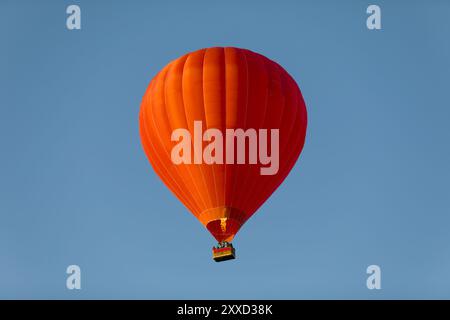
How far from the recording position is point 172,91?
37812 millimetres

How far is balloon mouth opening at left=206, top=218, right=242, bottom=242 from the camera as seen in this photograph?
121 feet

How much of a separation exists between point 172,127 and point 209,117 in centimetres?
98

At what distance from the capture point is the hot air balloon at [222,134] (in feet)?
122

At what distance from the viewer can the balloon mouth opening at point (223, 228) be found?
36906 millimetres

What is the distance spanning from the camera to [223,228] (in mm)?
36906

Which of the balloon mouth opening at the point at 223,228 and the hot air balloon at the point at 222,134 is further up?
the hot air balloon at the point at 222,134

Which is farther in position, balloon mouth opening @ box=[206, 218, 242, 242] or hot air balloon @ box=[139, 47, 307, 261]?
hot air balloon @ box=[139, 47, 307, 261]

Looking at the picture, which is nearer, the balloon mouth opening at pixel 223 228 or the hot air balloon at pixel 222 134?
the balloon mouth opening at pixel 223 228

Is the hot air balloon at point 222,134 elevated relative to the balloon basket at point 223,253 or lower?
elevated

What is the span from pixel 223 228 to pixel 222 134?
235 cm

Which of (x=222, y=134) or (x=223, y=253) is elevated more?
(x=222, y=134)

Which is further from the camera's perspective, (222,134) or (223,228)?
(222,134)

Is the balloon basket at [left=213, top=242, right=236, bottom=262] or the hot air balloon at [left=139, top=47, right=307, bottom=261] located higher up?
the hot air balloon at [left=139, top=47, right=307, bottom=261]
